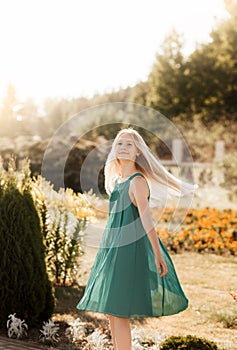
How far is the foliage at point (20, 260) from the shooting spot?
476cm

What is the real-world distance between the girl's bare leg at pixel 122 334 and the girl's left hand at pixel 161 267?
368mm

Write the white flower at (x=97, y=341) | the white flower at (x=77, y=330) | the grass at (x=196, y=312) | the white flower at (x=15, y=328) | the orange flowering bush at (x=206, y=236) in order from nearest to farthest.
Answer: the white flower at (x=97, y=341)
the white flower at (x=15, y=328)
the white flower at (x=77, y=330)
the grass at (x=196, y=312)
the orange flowering bush at (x=206, y=236)

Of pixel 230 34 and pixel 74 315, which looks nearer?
pixel 74 315

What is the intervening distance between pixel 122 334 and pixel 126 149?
3.89 feet

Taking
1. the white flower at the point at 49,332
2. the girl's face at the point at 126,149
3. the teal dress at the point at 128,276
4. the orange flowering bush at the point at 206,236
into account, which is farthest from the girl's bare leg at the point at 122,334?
the orange flowering bush at the point at 206,236

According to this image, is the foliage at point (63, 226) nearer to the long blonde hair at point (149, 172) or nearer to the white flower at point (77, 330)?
the white flower at point (77, 330)

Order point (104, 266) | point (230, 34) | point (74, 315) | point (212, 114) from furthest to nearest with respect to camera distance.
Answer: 1. point (212, 114)
2. point (230, 34)
3. point (74, 315)
4. point (104, 266)

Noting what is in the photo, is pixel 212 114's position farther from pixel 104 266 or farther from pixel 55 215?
pixel 104 266

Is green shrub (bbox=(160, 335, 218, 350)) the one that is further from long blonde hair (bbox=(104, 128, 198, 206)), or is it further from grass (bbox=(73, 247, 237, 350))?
long blonde hair (bbox=(104, 128, 198, 206))

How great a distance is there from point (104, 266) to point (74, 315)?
2.00 meters

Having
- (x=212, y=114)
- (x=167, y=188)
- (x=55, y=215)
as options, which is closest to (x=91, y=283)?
(x=167, y=188)

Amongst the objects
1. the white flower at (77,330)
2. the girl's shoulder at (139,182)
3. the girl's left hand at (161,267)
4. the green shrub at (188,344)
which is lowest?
the white flower at (77,330)

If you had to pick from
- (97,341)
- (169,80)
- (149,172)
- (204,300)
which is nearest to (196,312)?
(204,300)

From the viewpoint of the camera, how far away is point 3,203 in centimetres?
482
